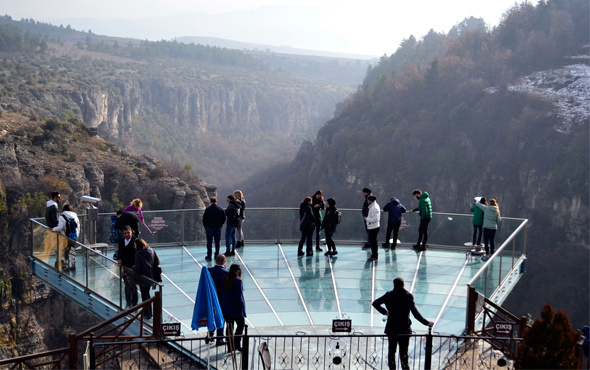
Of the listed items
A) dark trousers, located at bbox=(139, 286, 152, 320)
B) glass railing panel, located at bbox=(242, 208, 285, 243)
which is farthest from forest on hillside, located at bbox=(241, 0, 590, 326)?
dark trousers, located at bbox=(139, 286, 152, 320)

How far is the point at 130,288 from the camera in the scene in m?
12.1

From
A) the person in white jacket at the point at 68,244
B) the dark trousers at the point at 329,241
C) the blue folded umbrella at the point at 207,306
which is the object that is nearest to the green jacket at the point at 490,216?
the dark trousers at the point at 329,241

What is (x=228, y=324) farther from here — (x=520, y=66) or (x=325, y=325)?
(x=520, y=66)

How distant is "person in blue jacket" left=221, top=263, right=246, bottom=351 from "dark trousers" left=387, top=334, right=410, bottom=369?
2471 mm

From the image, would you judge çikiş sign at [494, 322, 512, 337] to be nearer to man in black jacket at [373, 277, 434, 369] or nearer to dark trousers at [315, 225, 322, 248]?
man in black jacket at [373, 277, 434, 369]

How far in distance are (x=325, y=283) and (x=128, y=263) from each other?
15.9ft

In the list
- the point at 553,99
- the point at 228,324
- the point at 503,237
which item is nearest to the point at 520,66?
the point at 553,99

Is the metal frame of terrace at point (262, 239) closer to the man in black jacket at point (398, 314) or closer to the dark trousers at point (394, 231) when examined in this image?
the dark trousers at point (394, 231)

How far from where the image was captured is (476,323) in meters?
12.1

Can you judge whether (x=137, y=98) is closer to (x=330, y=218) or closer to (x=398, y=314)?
(x=330, y=218)

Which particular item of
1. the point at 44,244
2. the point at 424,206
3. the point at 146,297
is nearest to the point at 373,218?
the point at 424,206

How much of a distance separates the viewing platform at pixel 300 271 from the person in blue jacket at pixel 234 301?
1.41 meters

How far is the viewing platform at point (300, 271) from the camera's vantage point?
13047mm

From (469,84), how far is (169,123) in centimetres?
8787
